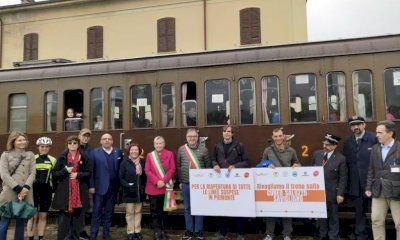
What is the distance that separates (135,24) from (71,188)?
16300mm

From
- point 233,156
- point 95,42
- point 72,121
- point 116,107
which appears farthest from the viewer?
point 95,42

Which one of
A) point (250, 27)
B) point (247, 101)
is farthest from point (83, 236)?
point (250, 27)

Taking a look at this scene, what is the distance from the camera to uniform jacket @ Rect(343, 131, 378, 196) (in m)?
7.10

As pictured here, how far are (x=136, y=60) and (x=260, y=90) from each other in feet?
9.63

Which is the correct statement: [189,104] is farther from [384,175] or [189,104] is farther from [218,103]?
[384,175]

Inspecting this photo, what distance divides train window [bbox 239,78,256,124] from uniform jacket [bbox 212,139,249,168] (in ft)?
3.59

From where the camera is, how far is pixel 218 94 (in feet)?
28.7

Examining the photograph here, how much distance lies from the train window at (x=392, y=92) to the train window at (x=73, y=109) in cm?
648

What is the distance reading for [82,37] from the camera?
76.0ft

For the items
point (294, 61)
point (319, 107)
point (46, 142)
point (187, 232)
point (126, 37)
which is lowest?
point (187, 232)

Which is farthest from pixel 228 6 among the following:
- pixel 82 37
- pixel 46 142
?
pixel 46 142

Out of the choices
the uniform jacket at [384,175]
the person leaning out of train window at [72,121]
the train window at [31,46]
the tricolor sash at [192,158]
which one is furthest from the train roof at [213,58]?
the train window at [31,46]

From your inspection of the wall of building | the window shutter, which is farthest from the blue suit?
the window shutter

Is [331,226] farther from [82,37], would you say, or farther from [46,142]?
[82,37]
